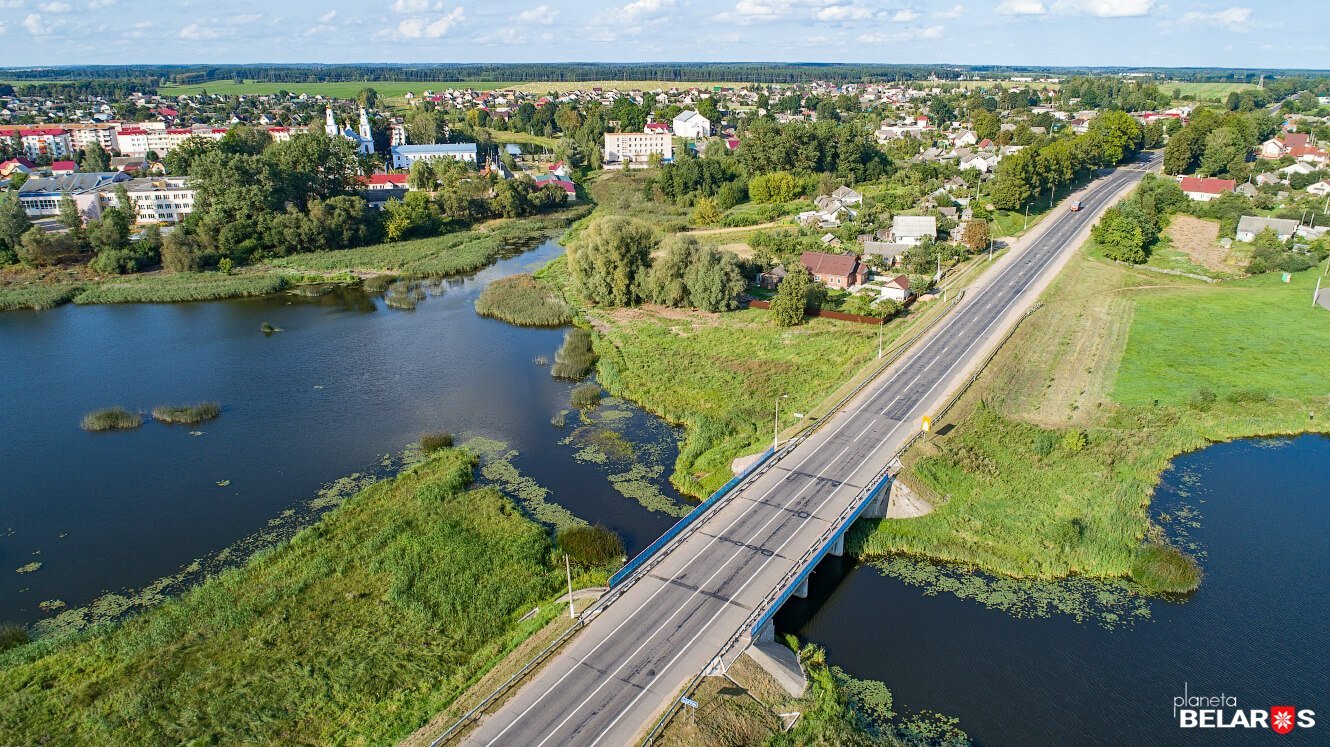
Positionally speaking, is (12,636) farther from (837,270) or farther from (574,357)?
(837,270)

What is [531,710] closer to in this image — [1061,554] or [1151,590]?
[1061,554]

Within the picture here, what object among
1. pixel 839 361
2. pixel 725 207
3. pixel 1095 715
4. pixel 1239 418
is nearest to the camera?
pixel 1095 715

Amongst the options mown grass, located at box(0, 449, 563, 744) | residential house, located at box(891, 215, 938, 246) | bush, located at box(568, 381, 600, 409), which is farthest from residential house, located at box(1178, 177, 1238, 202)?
mown grass, located at box(0, 449, 563, 744)

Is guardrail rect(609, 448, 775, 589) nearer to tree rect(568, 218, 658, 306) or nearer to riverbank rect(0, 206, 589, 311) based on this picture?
tree rect(568, 218, 658, 306)

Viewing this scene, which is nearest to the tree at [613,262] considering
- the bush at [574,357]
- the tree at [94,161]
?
the bush at [574,357]

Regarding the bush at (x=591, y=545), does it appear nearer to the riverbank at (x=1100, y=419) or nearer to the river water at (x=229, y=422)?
the river water at (x=229, y=422)

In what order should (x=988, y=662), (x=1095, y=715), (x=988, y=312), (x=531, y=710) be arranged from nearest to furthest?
(x=531, y=710), (x=1095, y=715), (x=988, y=662), (x=988, y=312)

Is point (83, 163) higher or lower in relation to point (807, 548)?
higher

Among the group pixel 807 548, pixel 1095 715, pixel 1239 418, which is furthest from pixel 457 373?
pixel 1239 418
